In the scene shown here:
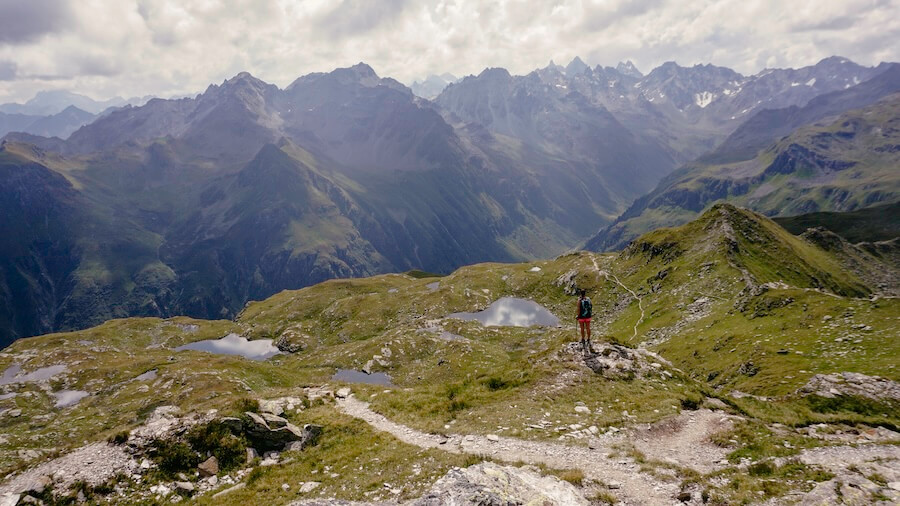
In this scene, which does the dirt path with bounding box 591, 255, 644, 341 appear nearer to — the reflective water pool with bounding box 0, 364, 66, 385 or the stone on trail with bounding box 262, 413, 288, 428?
the stone on trail with bounding box 262, 413, 288, 428

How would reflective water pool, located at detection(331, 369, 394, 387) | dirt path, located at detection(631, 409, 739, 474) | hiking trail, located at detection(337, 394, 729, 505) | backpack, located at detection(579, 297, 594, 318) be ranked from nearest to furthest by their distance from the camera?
1. hiking trail, located at detection(337, 394, 729, 505)
2. dirt path, located at detection(631, 409, 739, 474)
3. backpack, located at detection(579, 297, 594, 318)
4. reflective water pool, located at detection(331, 369, 394, 387)

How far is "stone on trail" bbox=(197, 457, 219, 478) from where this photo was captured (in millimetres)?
24906

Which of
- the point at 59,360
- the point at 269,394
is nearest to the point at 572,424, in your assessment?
the point at 269,394

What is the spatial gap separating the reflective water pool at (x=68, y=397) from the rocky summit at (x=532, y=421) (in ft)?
2.14

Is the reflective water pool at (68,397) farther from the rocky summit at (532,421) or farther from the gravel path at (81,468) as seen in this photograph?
the gravel path at (81,468)

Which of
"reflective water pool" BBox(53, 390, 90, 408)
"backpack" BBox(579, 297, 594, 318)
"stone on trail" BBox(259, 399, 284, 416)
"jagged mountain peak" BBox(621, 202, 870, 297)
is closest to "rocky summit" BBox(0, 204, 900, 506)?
"stone on trail" BBox(259, 399, 284, 416)

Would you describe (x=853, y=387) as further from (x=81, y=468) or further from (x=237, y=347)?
(x=237, y=347)

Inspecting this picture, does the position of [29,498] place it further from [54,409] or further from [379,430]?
[54,409]

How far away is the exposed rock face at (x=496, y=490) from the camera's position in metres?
15.6

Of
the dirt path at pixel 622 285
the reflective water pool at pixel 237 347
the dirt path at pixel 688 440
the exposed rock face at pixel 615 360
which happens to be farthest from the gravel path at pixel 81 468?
the reflective water pool at pixel 237 347

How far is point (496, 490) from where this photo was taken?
15984mm

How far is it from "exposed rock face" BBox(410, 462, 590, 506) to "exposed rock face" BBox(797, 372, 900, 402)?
2614 cm

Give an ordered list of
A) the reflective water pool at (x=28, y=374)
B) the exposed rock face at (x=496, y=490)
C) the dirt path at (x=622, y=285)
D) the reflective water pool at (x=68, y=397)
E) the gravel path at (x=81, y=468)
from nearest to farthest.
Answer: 1. the exposed rock face at (x=496, y=490)
2. the gravel path at (x=81, y=468)
3. the reflective water pool at (x=68, y=397)
4. the dirt path at (x=622, y=285)
5. the reflective water pool at (x=28, y=374)

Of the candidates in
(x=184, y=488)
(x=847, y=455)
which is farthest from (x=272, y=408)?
(x=847, y=455)
